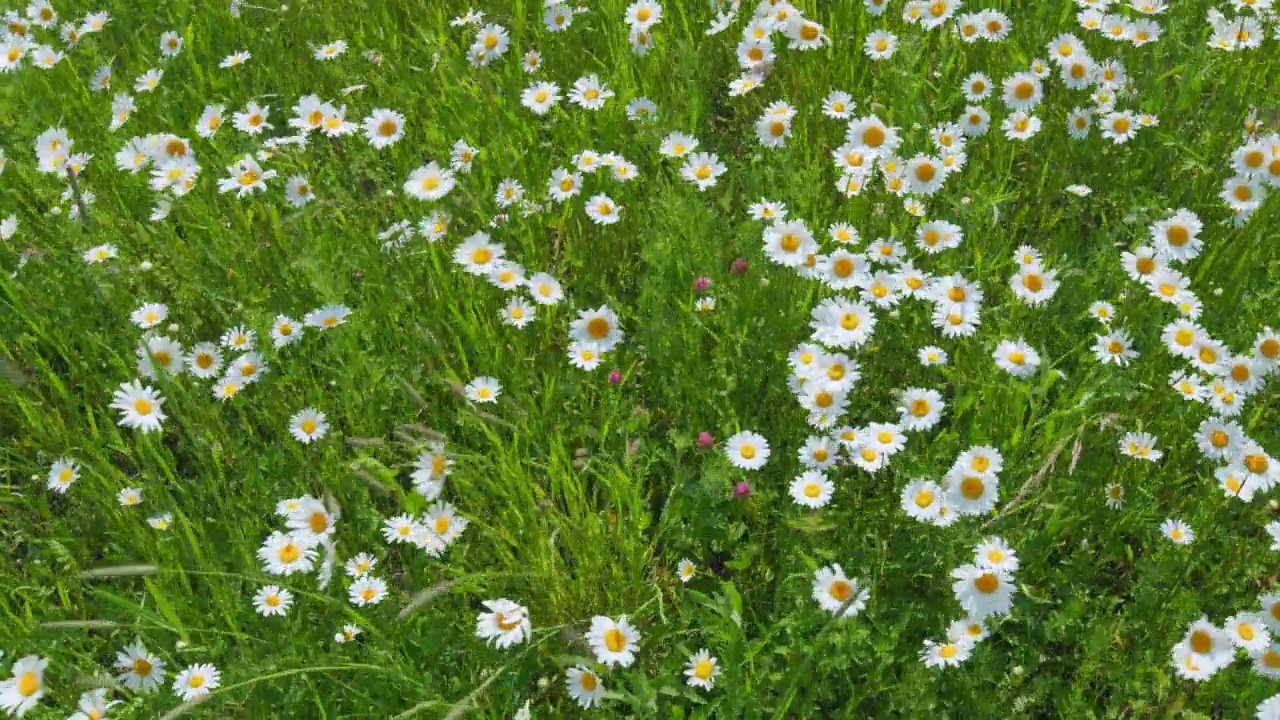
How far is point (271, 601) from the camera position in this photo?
76.6 inches

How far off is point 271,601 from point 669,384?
1009 millimetres

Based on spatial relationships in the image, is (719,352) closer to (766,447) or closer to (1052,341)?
(766,447)

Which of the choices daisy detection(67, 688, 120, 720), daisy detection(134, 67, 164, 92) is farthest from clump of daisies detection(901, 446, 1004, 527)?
daisy detection(134, 67, 164, 92)

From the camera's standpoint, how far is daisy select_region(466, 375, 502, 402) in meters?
2.20

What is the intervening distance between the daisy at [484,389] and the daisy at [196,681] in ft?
2.57

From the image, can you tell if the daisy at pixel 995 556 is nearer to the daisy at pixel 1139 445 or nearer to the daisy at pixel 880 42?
the daisy at pixel 1139 445

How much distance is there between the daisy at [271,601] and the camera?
1924mm

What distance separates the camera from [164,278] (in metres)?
2.64

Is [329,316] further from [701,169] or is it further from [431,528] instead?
[701,169]

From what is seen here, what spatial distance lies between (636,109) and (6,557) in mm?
2005

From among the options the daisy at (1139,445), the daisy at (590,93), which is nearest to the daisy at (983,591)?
the daisy at (1139,445)

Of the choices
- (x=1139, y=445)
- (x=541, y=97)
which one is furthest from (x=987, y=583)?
(x=541, y=97)

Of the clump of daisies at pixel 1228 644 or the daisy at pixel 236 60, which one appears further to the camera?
the daisy at pixel 236 60

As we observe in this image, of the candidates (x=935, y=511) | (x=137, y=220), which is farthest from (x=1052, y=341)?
(x=137, y=220)
